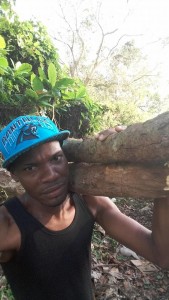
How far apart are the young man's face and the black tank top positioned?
6.9 inches

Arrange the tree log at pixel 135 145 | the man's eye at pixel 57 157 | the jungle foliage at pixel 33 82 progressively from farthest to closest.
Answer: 1. the jungle foliage at pixel 33 82
2. the man's eye at pixel 57 157
3. the tree log at pixel 135 145

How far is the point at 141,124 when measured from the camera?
4.00 ft

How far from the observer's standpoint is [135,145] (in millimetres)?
1212

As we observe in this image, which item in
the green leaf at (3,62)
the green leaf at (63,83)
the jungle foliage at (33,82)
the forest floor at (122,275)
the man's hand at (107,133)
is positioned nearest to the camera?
the man's hand at (107,133)

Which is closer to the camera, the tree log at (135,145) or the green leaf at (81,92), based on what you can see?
the tree log at (135,145)

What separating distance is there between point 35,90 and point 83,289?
11.0 ft

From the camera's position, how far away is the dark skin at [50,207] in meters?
1.49

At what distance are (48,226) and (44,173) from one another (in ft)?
1.18

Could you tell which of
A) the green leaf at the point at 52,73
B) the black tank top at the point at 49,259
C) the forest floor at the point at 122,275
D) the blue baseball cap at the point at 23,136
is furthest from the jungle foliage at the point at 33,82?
the black tank top at the point at 49,259

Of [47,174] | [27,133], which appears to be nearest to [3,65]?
[27,133]

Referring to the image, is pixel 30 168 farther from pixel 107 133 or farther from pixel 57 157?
pixel 107 133

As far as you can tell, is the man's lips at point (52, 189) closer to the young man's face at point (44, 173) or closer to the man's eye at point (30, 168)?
the young man's face at point (44, 173)

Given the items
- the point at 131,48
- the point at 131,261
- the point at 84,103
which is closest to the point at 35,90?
the point at 84,103

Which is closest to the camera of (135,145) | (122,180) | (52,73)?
(135,145)
